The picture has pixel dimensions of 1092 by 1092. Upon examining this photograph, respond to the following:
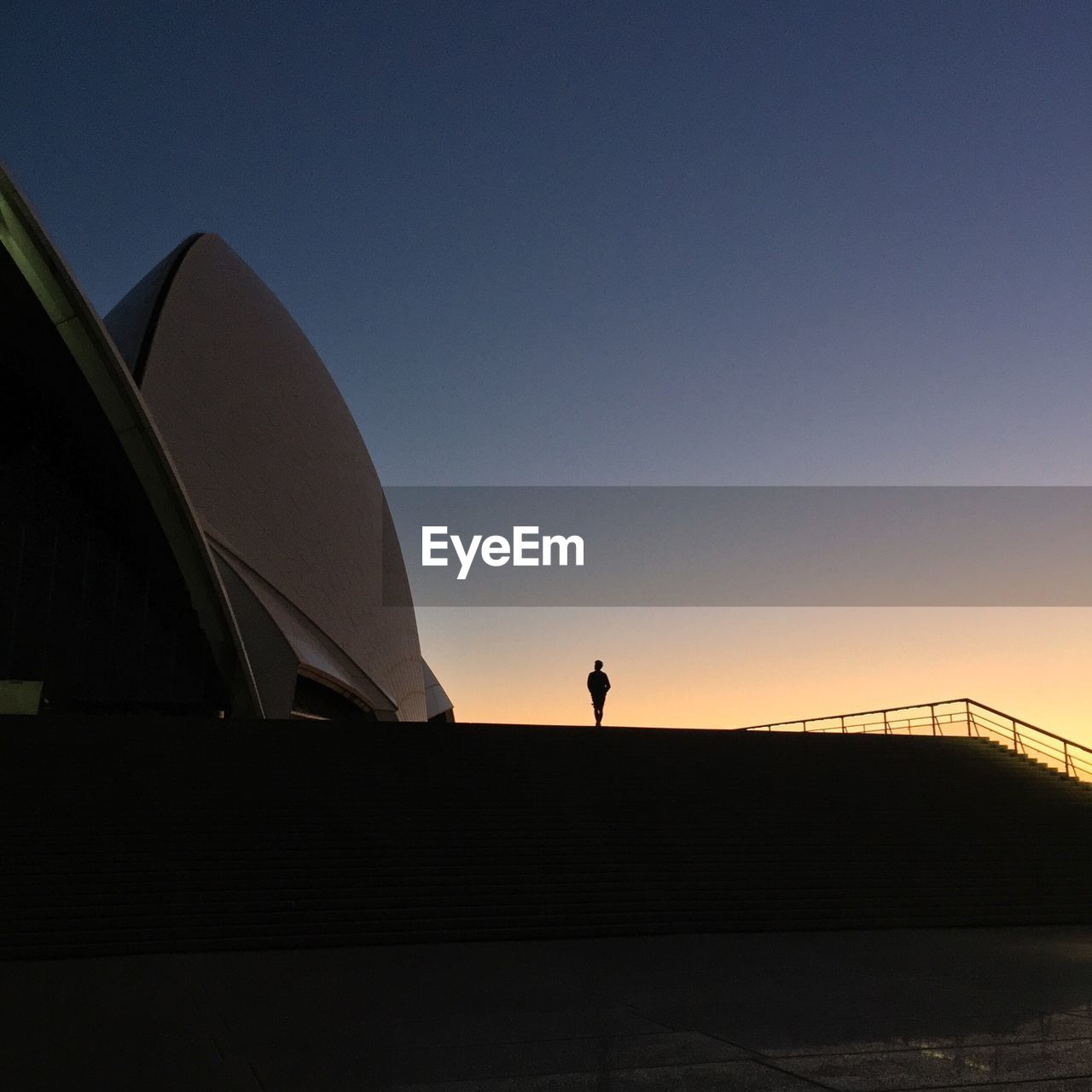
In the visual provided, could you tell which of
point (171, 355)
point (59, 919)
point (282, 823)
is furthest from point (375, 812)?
point (171, 355)

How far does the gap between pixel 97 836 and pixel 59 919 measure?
3.89ft

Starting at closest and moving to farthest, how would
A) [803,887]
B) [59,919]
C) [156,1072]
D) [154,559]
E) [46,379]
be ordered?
[156,1072] → [59,919] → [803,887] → [46,379] → [154,559]

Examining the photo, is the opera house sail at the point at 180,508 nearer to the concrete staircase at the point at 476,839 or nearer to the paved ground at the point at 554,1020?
the concrete staircase at the point at 476,839

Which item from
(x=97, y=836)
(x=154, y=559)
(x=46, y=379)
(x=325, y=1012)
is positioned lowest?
(x=325, y=1012)

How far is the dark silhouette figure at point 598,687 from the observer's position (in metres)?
14.4

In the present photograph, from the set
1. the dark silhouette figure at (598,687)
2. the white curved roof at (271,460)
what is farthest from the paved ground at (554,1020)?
the white curved roof at (271,460)

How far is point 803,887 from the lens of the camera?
25.0ft

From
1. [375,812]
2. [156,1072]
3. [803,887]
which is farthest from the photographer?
[375,812]

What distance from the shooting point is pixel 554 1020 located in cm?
384

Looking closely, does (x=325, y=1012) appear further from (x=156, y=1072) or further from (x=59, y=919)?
(x=59, y=919)

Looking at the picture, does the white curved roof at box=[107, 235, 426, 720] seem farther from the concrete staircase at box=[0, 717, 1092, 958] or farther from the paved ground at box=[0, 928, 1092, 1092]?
the paved ground at box=[0, 928, 1092, 1092]

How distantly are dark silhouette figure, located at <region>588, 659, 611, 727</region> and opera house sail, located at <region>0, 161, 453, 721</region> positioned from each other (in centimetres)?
531

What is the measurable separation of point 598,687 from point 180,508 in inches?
262

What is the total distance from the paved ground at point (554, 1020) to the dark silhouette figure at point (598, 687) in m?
8.39
